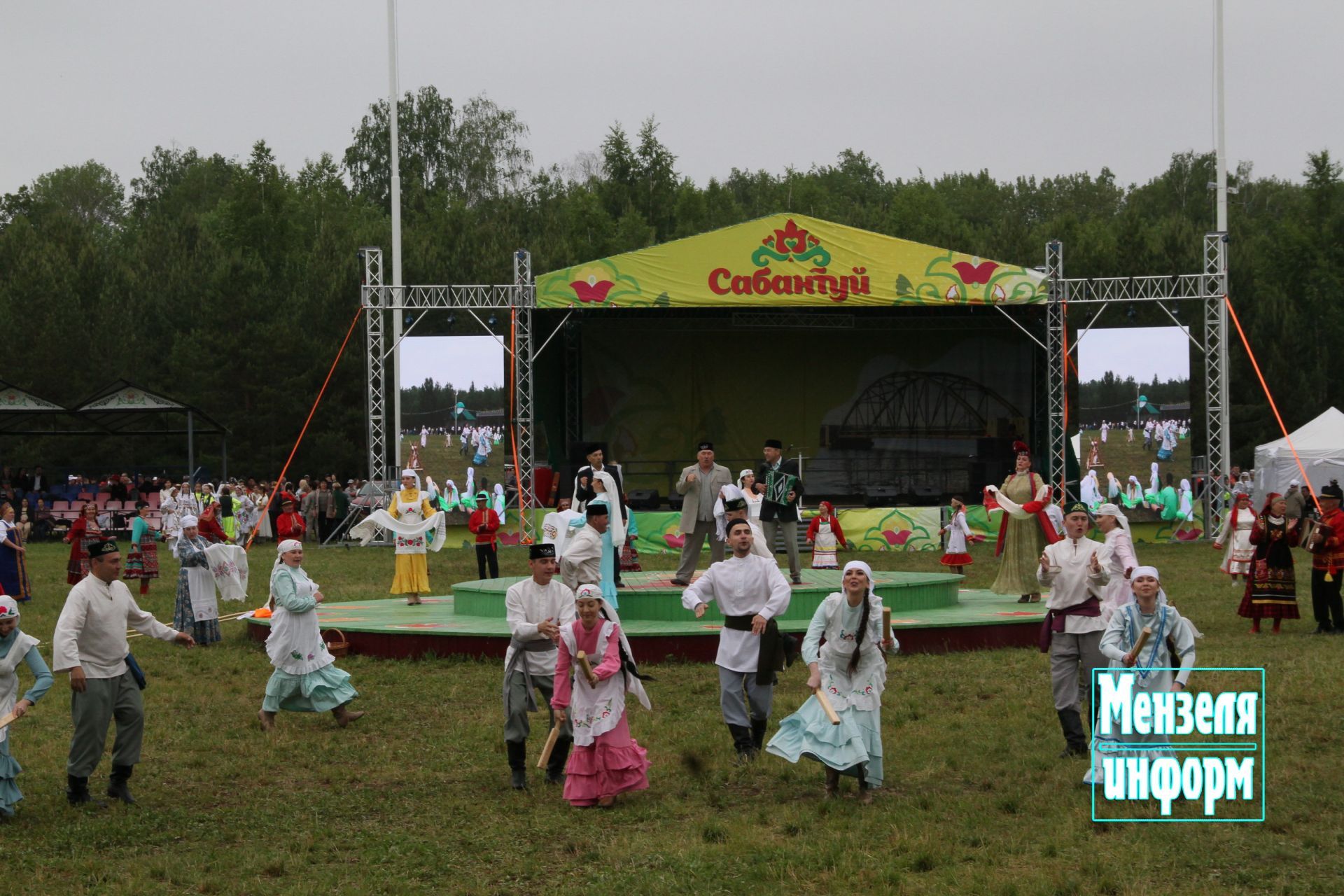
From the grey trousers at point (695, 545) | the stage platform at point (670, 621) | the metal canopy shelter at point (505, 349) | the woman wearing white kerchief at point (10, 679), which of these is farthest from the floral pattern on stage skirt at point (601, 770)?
the metal canopy shelter at point (505, 349)

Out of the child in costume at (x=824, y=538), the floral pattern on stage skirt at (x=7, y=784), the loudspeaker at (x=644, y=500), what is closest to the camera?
the floral pattern on stage skirt at (x=7, y=784)

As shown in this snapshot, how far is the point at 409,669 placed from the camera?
1304 centimetres

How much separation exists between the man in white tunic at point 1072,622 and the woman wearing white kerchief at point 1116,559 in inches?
3.2

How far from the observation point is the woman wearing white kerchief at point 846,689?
7922 millimetres

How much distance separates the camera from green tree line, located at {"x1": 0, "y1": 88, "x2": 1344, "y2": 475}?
4081 centimetres

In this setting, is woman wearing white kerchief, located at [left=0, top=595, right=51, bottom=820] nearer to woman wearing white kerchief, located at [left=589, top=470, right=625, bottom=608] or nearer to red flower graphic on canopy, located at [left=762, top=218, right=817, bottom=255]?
woman wearing white kerchief, located at [left=589, top=470, right=625, bottom=608]

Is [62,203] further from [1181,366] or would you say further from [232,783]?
[232,783]

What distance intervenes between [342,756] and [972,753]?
395 centimetres

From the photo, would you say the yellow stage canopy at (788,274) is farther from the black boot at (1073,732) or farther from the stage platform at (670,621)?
the black boot at (1073,732)

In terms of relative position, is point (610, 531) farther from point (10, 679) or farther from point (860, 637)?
point (10, 679)

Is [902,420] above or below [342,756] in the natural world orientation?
above

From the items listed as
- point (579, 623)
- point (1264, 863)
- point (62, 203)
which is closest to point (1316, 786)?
point (1264, 863)

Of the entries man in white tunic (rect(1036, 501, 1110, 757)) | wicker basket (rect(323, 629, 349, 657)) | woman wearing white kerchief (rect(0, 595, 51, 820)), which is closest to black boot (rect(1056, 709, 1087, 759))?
man in white tunic (rect(1036, 501, 1110, 757))

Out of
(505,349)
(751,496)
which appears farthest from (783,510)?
(505,349)
